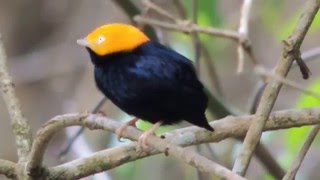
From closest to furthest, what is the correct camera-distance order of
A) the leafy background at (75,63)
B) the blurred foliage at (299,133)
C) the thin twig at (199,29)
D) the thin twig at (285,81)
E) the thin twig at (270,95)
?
the thin twig at (285,81) < the thin twig at (270,95) < the thin twig at (199,29) < the blurred foliage at (299,133) < the leafy background at (75,63)

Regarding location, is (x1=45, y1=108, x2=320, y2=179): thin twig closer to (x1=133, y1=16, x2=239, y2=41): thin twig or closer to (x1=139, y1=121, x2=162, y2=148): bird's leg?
(x1=139, y1=121, x2=162, y2=148): bird's leg

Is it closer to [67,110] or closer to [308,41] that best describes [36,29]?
[67,110]

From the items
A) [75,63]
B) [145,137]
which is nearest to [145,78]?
[145,137]

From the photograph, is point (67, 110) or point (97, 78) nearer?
point (97, 78)

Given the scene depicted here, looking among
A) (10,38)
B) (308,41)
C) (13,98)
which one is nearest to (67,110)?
(10,38)

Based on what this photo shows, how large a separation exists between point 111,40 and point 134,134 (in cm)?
17

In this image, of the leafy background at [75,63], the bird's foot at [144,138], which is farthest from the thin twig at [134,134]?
the leafy background at [75,63]

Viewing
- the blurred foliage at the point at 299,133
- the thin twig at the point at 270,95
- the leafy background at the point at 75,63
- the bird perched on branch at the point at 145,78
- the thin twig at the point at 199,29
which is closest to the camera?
the thin twig at the point at 270,95

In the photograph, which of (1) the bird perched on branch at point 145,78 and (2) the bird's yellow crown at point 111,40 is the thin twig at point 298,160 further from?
(2) the bird's yellow crown at point 111,40

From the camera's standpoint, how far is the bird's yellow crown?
1380 mm

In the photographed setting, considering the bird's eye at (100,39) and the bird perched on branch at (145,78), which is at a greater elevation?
the bird's eye at (100,39)

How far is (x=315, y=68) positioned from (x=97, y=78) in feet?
8.54

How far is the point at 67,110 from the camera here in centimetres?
309

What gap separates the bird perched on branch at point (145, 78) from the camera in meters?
1.32
